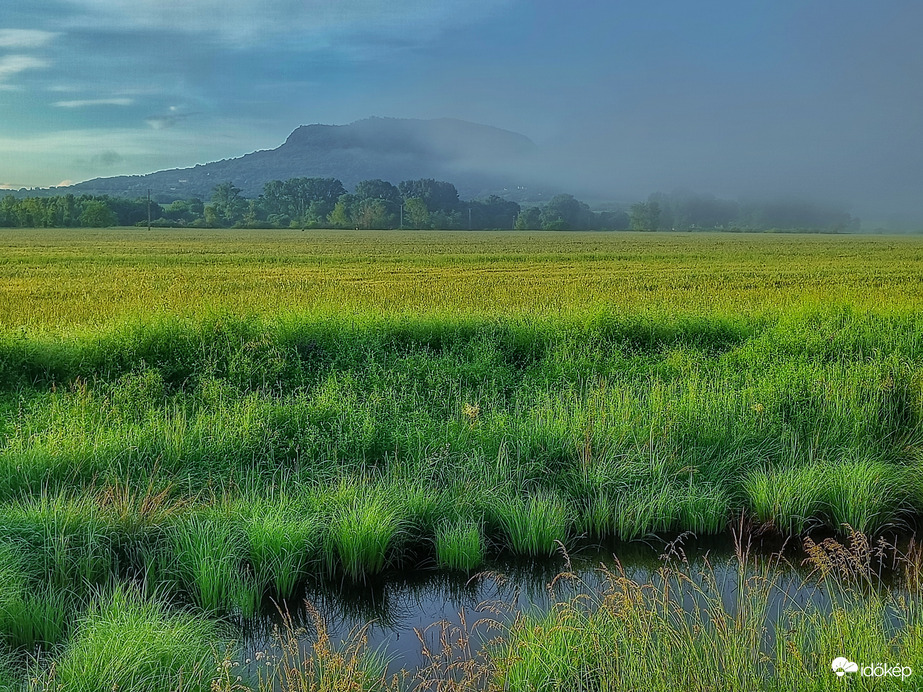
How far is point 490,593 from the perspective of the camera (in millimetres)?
5738

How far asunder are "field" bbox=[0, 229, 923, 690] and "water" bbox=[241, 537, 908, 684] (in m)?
0.20

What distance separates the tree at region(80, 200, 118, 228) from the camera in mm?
97812

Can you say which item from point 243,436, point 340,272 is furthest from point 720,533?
point 340,272

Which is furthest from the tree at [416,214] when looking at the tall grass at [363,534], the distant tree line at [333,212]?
the tall grass at [363,534]

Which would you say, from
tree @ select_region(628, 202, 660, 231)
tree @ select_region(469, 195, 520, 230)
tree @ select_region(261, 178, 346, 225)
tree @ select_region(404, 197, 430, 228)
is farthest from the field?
tree @ select_region(628, 202, 660, 231)

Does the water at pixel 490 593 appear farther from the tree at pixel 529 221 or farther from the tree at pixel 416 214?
the tree at pixel 529 221

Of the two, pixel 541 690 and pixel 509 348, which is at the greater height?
pixel 509 348

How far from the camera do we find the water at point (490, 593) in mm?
5062

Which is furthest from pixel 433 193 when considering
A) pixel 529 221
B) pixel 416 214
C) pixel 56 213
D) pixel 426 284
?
pixel 426 284

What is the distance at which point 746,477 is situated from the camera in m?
7.57

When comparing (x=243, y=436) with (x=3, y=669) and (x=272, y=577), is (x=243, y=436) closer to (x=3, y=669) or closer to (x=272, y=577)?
(x=272, y=577)

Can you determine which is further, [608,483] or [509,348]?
[509,348]

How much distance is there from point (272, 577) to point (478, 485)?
2179mm

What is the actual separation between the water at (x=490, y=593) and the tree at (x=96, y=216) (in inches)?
4152
